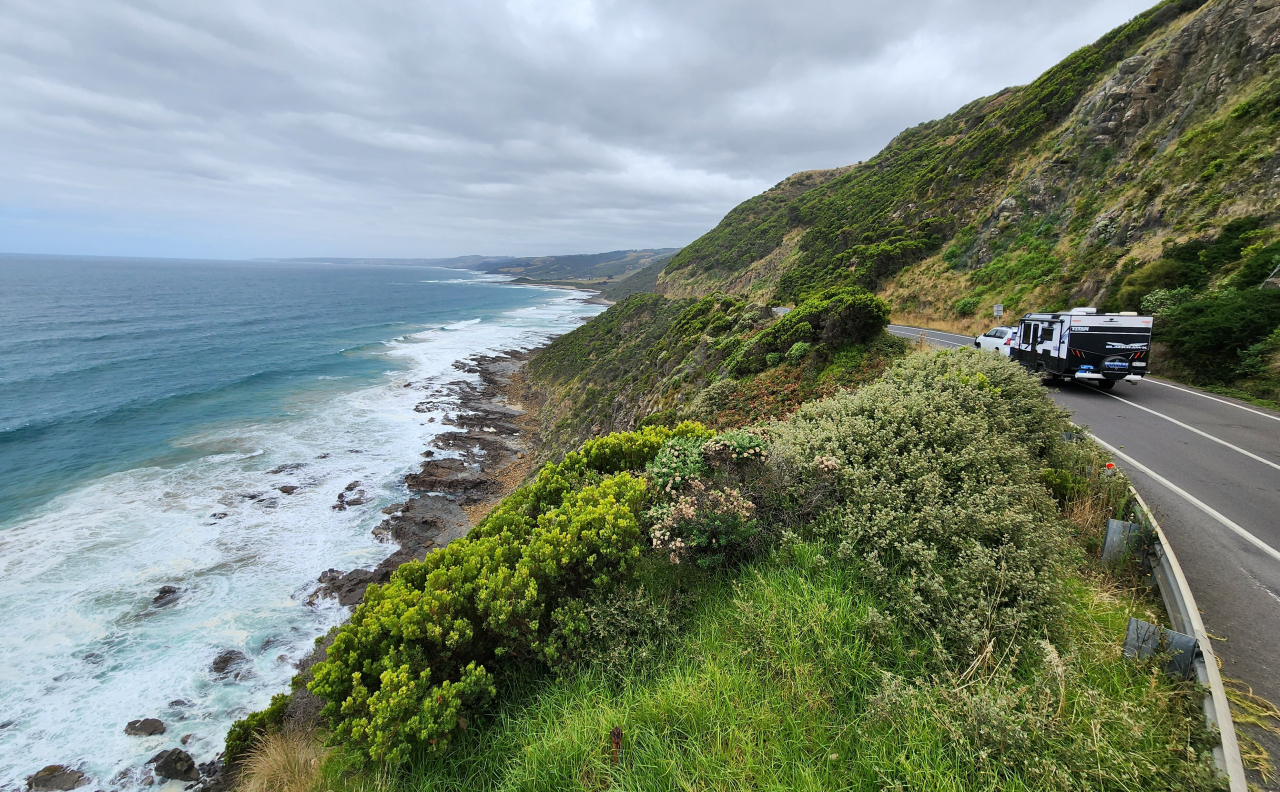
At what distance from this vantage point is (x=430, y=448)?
28.2 metres

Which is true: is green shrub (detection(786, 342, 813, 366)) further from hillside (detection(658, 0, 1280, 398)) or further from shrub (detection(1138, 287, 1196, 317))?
shrub (detection(1138, 287, 1196, 317))

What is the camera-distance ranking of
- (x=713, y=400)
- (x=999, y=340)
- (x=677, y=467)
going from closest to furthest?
(x=677, y=467)
(x=713, y=400)
(x=999, y=340)

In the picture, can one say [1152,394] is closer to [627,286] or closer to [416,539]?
[416,539]

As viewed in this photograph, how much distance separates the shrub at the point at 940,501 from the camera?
13.2 feet

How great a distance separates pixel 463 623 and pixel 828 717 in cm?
313

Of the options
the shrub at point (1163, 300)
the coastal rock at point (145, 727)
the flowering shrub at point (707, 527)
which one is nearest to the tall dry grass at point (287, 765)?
the flowering shrub at point (707, 527)

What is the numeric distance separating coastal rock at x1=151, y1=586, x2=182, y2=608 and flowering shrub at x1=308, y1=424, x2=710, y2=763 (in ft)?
54.0

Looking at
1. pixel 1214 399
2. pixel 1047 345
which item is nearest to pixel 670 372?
pixel 1047 345

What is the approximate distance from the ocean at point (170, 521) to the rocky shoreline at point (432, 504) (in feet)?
1.15

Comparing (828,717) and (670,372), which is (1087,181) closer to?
(670,372)

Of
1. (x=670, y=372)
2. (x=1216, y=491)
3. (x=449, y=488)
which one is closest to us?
(x=1216, y=491)

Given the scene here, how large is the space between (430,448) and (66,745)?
1818 centimetres

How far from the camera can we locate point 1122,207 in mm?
22734

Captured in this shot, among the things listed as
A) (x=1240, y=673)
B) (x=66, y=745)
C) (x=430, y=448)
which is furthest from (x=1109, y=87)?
(x=66, y=745)
